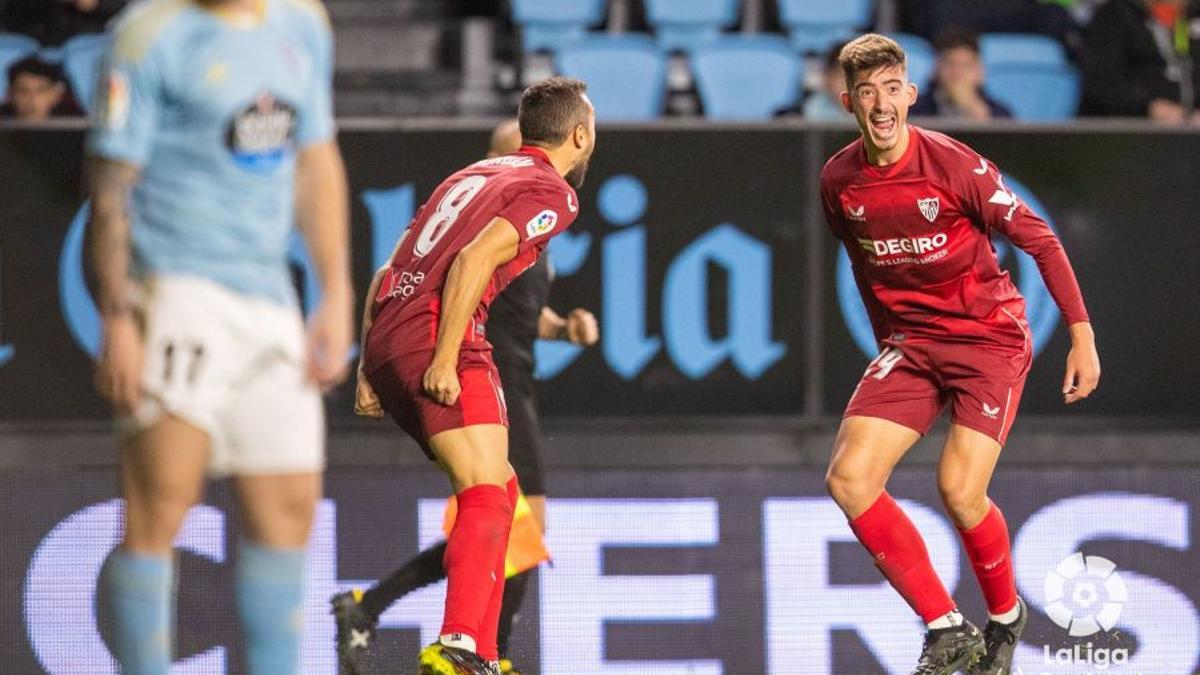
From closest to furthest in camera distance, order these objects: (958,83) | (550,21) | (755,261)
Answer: (755,261), (958,83), (550,21)

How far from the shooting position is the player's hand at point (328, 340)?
385cm

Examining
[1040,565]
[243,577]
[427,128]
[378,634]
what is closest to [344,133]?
[427,128]

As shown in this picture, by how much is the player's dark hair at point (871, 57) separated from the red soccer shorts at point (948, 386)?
859 millimetres

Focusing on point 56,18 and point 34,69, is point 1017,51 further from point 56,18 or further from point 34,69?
point 34,69

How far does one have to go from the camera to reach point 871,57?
5543 millimetres

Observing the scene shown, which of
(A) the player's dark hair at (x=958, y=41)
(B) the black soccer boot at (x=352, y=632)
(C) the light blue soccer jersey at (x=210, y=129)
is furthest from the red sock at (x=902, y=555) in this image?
(A) the player's dark hair at (x=958, y=41)

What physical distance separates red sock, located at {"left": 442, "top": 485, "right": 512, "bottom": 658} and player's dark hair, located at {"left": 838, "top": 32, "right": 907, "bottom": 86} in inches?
64.6

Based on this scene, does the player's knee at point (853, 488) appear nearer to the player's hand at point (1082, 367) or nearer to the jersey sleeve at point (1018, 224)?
the player's hand at point (1082, 367)

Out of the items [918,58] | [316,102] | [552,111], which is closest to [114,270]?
[316,102]

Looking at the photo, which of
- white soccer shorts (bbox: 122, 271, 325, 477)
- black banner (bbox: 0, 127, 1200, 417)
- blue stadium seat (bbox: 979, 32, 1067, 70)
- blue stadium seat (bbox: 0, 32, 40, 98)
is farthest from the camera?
blue stadium seat (bbox: 979, 32, 1067, 70)

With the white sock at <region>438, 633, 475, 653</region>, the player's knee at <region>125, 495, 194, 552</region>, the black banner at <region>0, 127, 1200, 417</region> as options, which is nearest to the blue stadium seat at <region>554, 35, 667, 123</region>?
the black banner at <region>0, 127, 1200, 417</region>

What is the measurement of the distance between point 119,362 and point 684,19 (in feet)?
25.3

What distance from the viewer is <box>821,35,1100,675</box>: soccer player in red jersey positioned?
5.62 m

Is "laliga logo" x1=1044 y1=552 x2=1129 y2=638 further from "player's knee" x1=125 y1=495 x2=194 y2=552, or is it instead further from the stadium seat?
the stadium seat
